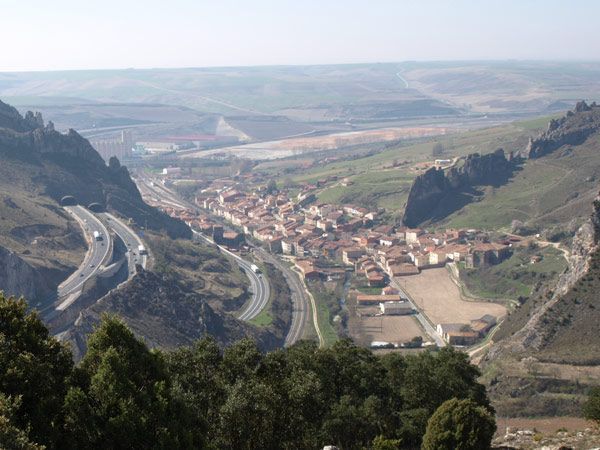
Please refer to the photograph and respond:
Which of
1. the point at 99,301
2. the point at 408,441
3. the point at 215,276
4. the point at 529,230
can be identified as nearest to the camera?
the point at 408,441

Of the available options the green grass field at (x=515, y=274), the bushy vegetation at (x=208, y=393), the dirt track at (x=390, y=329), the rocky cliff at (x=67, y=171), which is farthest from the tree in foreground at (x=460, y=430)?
the rocky cliff at (x=67, y=171)

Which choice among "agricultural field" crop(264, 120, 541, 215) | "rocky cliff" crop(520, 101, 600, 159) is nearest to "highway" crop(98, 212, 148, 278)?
"agricultural field" crop(264, 120, 541, 215)

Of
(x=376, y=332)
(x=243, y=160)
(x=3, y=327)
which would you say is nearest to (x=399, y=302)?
(x=376, y=332)

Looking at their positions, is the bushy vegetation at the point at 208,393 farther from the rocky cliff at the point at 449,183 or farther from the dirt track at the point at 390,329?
the rocky cliff at the point at 449,183

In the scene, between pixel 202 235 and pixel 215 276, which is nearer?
pixel 215 276

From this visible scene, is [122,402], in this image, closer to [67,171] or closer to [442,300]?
[442,300]

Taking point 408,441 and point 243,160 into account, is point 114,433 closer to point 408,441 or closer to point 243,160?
point 408,441

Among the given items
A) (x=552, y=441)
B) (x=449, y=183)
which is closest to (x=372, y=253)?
(x=449, y=183)
